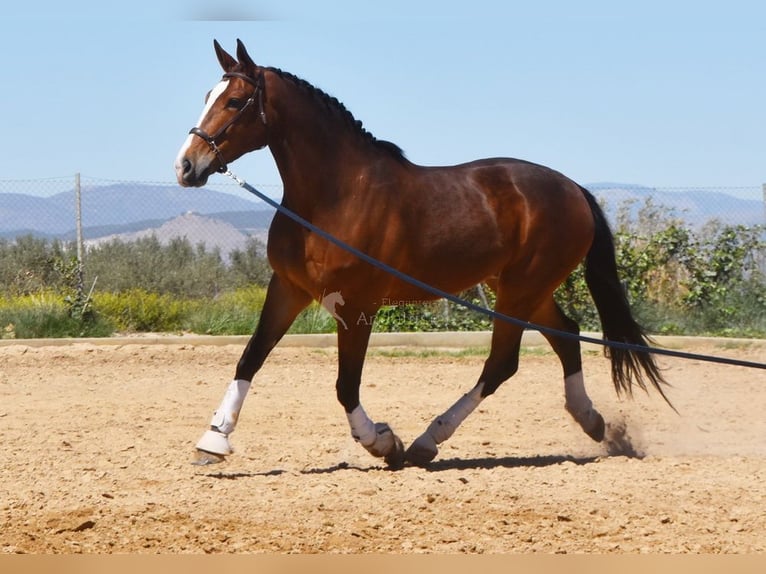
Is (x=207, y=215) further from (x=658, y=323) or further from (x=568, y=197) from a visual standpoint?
(x=568, y=197)

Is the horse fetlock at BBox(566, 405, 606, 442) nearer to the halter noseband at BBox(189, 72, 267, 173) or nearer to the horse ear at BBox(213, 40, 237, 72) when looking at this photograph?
the halter noseband at BBox(189, 72, 267, 173)

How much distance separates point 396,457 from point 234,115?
2186 mm

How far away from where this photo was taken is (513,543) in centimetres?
469

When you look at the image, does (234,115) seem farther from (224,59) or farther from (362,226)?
(362,226)

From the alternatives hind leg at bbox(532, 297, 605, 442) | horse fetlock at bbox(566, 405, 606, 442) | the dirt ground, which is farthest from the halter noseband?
horse fetlock at bbox(566, 405, 606, 442)

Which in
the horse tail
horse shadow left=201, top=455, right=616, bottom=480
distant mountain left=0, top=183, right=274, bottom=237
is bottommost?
horse shadow left=201, top=455, right=616, bottom=480

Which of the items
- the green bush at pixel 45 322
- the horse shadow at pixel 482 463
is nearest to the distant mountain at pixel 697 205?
the green bush at pixel 45 322

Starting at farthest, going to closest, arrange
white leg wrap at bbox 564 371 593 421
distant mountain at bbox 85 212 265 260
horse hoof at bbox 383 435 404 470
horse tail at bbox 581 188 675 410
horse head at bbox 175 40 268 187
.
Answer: distant mountain at bbox 85 212 265 260 → horse tail at bbox 581 188 675 410 → white leg wrap at bbox 564 371 593 421 → horse hoof at bbox 383 435 404 470 → horse head at bbox 175 40 268 187

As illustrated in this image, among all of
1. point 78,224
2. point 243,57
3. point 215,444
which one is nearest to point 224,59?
point 243,57

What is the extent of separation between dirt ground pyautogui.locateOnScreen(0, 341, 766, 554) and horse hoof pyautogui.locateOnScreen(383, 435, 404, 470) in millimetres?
106

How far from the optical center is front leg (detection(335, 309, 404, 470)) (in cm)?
623

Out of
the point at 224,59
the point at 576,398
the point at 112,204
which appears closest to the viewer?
the point at 224,59

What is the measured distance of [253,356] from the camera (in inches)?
252

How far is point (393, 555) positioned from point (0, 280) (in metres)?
12.3
